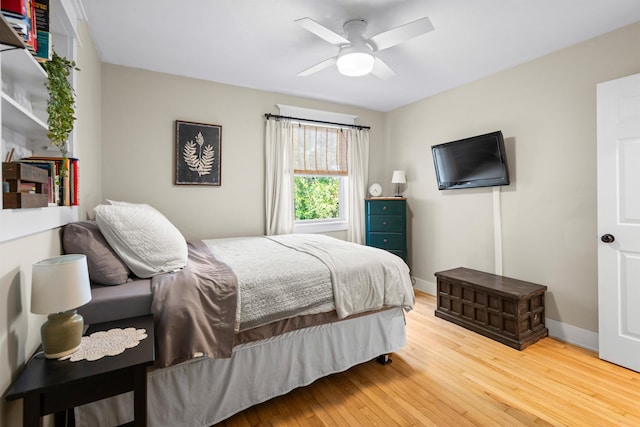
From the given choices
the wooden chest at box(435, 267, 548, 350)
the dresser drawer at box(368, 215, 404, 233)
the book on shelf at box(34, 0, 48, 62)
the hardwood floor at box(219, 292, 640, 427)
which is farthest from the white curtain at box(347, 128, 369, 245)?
the book on shelf at box(34, 0, 48, 62)

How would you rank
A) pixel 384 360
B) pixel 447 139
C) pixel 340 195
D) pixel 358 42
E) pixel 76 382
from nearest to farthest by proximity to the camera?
1. pixel 76 382
2. pixel 358 42
3. pixel 384 360
4. pixel 447 139
5. pixel 340 195

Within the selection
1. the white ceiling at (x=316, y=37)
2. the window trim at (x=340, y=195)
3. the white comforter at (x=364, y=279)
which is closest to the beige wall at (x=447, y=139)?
the window trim at (x=340, y=195)

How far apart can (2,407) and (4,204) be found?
0.66 metres

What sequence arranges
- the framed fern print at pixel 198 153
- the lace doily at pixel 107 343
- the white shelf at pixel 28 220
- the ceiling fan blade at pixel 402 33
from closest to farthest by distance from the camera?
the white shelf at pixel 28 220 < the lace doily at pixel 107 343 < the ceiling fan blade at pixel 402 33 < the framed fern print at pixel 198 153

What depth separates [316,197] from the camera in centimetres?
434

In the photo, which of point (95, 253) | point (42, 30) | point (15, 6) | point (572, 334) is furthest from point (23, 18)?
point (572, 334)

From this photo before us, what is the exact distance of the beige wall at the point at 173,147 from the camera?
3041 mm

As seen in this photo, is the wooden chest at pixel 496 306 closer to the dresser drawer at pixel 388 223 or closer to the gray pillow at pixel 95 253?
the dresser drawer at pixel 388 223

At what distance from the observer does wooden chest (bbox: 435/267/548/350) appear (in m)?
2.65

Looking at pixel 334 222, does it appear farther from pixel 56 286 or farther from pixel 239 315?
pixel 56 286

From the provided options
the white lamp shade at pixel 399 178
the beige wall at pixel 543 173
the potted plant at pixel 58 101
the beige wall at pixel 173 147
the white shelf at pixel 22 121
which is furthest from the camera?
the white lamp shade at pixel 399 178

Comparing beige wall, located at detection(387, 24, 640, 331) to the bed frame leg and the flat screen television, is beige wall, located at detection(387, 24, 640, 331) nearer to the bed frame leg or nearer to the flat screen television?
the flat screen television

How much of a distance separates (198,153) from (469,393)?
3326mm

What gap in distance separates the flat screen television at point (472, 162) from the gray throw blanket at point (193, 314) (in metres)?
2.85
